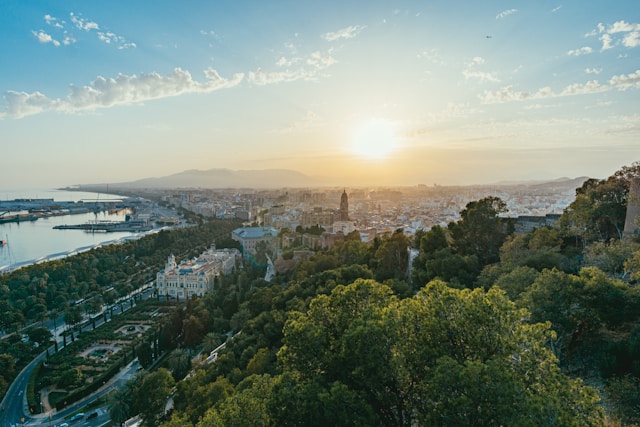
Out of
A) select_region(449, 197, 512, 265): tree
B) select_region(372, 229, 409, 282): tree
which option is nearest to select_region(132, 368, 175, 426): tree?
select_region(372, 229, 409, 282): tree

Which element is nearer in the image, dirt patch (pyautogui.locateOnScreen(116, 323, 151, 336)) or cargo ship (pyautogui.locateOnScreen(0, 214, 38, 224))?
dirt patch (pyautogui.locateOnScreen(116, 323, 151, 336))

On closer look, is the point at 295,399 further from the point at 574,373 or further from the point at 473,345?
the point at 574,373

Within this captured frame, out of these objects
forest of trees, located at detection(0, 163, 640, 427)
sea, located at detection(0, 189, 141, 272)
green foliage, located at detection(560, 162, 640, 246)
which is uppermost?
green foliage, located at detection(560, 162, 640, 246)

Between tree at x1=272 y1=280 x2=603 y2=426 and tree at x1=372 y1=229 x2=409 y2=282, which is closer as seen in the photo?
tree at x1=272 y1=280 x2=603 y2=426

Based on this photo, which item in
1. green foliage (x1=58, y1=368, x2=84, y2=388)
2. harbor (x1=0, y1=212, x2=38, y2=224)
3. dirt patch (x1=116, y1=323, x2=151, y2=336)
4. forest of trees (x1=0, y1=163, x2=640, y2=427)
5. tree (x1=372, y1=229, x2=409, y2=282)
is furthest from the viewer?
harbor (x1=0, y1=212, x2=38, y2=224)

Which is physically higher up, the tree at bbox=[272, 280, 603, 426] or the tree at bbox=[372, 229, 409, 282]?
the tree at bbox=[272, 280, 603, 426]

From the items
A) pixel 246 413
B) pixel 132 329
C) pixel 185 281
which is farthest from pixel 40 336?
pixel 246 413

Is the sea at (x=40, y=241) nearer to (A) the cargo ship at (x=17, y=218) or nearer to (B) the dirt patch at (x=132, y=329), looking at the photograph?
(A) the cargo ship at (x=17, y=218)

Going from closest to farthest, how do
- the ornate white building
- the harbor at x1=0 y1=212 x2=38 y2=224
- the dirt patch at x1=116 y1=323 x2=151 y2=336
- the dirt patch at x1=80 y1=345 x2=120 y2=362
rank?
the dirt patch at x1=80 y1=345 x2=120 y2=362 < the dirt patch at x1=116 y1=323 x2=151 y2=336 < the ornate white building < the harbor at x1=0 y1=212 x2=38 y2=224

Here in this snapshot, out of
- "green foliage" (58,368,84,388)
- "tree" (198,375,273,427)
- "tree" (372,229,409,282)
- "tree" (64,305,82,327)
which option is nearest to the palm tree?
"green foliage" (58,368,84,388)

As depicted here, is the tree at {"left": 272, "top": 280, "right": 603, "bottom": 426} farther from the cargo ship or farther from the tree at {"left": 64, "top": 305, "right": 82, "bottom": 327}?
the cargo ship

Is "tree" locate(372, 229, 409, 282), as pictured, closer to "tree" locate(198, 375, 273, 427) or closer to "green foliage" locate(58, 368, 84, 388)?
"tree" locate(198, 375, 273, 427)

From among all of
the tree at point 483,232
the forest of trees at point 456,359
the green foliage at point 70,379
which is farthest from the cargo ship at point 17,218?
the tree at point 483,232
